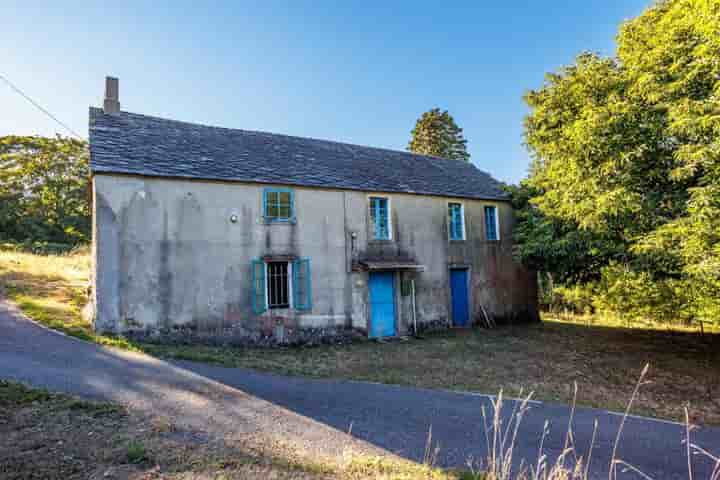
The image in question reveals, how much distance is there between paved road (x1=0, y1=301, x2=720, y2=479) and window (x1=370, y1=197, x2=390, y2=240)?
6.89 meters

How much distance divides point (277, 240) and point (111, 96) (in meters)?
7.72

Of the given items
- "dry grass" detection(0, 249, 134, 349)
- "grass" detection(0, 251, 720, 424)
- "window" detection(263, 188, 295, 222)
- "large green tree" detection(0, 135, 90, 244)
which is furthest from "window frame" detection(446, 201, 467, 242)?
"large green tree" detection(0, 135, 90, 244)

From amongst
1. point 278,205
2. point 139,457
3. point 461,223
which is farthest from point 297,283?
point 139,457

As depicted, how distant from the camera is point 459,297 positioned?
15.2 metres

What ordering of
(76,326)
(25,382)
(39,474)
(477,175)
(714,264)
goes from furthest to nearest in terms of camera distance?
(477,175), (76,326), (714,264), (25,382), (39,474)

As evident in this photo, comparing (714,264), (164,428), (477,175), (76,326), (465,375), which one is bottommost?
(465,375)

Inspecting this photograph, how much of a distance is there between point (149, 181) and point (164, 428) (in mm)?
7768

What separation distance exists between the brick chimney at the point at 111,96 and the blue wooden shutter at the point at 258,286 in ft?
24.5

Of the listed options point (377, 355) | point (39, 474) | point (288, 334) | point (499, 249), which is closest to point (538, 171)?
point (499, 249)

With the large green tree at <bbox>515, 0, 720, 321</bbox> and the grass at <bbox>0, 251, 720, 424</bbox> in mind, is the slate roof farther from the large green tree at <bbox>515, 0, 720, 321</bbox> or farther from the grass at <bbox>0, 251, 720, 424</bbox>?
the large green tree at <bbox>515, 0, 720, 321</bbox>

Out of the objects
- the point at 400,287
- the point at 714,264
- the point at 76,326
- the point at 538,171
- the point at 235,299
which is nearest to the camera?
the point at 714,264

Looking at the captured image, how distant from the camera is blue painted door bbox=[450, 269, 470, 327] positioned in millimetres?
15047

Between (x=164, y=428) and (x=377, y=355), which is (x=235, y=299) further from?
(x=164, y=428)

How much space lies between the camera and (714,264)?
21.4 feet
